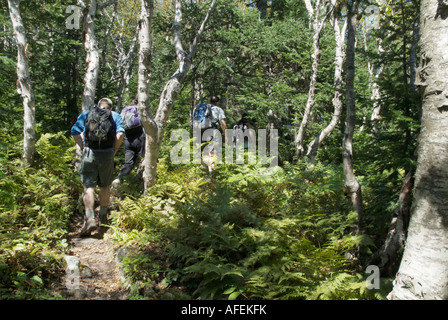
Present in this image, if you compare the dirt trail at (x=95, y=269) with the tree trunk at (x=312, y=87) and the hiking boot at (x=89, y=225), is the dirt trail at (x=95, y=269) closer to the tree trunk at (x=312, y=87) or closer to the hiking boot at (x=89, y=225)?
the hiking boot at (x=89, y=225)

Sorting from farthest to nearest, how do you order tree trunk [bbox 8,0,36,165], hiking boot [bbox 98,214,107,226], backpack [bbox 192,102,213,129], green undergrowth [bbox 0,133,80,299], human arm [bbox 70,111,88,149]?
1. backpack [bbox 192,102,213,129]
2. tree trunk [bbox 8,0,36,165]
3. hiking boot [bbox 98,214,107,226]
4. human arm [bbox 70,111,88,149]
5. green undergrowth [bbox 0,133,80,299]

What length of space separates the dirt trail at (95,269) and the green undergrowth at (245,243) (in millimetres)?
247

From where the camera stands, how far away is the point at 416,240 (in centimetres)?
291

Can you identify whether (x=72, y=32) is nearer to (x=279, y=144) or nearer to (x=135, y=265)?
(x=279, y=144)

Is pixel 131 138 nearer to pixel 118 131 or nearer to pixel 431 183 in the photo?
pixel 118 131

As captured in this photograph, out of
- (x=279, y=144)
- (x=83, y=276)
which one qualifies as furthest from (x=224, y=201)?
(x=279, y=144)

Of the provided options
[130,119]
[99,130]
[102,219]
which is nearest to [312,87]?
[130,119]

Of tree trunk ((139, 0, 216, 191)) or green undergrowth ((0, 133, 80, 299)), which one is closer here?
green undergrowth ((0, 133, 80, 299))

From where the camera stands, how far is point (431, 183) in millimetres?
2838

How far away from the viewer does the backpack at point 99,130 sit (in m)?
5.46

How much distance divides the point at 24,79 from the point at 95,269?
4.70 meters

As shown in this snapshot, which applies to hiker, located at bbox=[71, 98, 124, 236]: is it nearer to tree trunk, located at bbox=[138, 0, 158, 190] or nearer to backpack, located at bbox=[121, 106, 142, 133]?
tree trunk, located at bbox=[138, 0, 158, 190]

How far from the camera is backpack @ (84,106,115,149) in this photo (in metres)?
5.46

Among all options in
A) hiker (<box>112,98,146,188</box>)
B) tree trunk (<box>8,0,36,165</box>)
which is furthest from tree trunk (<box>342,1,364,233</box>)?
tree trunk (<box>8,0,36,165</box>)
